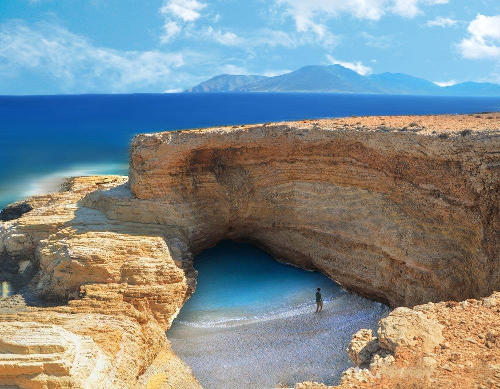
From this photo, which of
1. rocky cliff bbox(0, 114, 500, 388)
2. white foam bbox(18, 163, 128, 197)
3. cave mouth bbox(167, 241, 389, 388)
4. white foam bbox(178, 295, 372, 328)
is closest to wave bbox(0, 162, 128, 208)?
white foam bbox(18, 163, 128, 197)

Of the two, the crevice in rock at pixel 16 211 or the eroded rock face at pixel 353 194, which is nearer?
the eroded rock face at pixel 353 194

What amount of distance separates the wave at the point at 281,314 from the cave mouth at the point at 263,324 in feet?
0.11

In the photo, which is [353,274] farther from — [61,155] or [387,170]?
[61,155]

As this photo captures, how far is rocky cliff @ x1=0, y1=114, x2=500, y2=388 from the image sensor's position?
1205 cm

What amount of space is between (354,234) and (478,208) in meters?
4.28

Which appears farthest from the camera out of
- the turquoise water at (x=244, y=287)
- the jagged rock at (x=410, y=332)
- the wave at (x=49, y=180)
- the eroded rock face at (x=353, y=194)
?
the wave at (x=49, y=180)

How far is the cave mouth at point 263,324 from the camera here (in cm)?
1292

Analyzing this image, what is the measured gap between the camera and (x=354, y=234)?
15945 mm

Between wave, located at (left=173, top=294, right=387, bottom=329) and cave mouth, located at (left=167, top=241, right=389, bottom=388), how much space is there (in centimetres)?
3

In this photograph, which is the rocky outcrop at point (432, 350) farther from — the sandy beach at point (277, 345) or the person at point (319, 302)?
the person at point (319, 302)

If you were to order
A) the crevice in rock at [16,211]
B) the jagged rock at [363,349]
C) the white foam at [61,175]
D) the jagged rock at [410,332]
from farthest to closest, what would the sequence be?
the white foam at [61,175], the crevice in rock at [16,211], the jagged rock at [363,349], the jagged rock at [410,332]

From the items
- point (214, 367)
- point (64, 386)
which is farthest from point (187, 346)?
point (64, 386)

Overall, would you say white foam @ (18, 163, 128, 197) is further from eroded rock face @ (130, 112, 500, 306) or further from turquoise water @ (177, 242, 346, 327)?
turquoise water @ (177, 242, 346, 327)

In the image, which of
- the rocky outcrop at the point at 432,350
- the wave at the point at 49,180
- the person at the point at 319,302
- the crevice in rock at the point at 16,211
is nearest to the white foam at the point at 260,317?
the person at the point at 319,302
